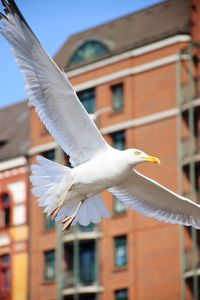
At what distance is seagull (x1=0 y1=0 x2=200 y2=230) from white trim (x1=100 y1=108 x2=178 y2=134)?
27.5 meters

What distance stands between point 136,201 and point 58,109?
10.5 ft

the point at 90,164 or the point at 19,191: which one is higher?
the point at 19,191

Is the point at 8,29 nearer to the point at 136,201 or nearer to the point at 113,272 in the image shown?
the point at 136,201

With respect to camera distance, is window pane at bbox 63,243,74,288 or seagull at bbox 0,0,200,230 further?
window pane at bbox 63,243,74,288

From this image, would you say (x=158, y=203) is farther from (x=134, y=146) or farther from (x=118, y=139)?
(x=118, y=139)

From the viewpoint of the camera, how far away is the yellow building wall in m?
63.0

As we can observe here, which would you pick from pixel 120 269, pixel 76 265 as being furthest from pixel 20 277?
pixel 120 269

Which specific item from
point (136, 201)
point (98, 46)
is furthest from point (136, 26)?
point (136, 201)

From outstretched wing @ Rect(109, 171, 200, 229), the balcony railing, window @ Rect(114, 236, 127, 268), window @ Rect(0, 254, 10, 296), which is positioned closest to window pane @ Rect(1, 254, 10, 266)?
window @ Rect(0, 254, 10, 296)

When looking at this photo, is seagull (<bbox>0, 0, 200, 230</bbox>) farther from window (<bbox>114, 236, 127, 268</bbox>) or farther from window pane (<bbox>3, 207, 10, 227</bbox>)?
window pane (<bbox>3, 207, 10, 227</bbox>)

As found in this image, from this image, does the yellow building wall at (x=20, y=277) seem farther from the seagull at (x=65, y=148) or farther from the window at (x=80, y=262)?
the seagull at (x=65, y=148)

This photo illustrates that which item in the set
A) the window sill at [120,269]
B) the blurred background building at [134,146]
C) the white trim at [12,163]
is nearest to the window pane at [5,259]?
the blurred background building at [134,146]

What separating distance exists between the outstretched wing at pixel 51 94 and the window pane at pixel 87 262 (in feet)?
96.9

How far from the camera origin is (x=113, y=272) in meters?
58.6
